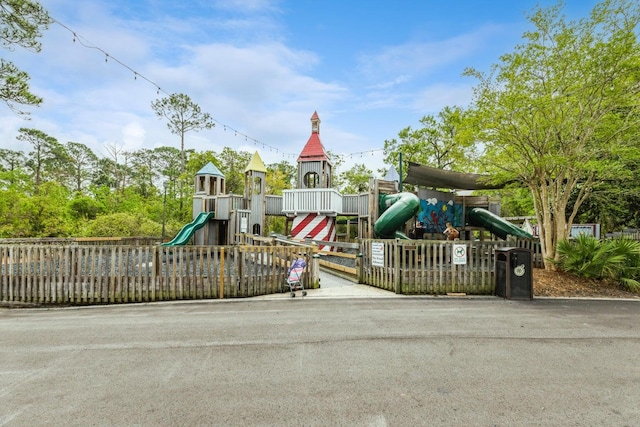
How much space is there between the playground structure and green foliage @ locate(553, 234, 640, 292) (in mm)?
Result: 5795

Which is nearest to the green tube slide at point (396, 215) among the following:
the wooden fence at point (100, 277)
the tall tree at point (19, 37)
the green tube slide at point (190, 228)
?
the wooden fence at point (100, 277)

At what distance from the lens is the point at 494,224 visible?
50.4 feet

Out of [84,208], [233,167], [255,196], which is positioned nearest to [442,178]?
[255,196]

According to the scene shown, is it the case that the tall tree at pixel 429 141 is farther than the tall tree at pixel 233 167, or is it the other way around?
the tall tree at pixel 233 167

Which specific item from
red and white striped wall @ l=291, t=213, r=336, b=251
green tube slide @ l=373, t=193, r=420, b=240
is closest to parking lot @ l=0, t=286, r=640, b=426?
green tube slide @ l=373, t=193, r=420, b=240

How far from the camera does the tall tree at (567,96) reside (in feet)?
25.0

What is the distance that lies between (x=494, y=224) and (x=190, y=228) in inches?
646

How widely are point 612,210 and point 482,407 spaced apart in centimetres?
1958

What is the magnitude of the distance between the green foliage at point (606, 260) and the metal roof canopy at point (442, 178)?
489cm

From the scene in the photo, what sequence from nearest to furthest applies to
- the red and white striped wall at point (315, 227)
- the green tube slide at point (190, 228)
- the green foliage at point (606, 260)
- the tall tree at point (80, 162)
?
the green foliage at point (606, 260) < the green tube slide at point (190, 228) < the red and white striped wall at point (315, 227) < the tall tree at point (80, 162)

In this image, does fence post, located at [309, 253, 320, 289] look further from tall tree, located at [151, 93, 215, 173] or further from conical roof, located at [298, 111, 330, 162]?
tall tree, located at [151, 93, 215, 173]

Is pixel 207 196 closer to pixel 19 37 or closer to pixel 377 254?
pixel 19 37

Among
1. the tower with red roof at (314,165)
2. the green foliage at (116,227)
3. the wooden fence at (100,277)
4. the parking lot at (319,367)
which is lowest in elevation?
the parking lot at (319,367)

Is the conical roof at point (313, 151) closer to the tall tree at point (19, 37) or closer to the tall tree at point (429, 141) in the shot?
the tall tree at point (429, 141)
